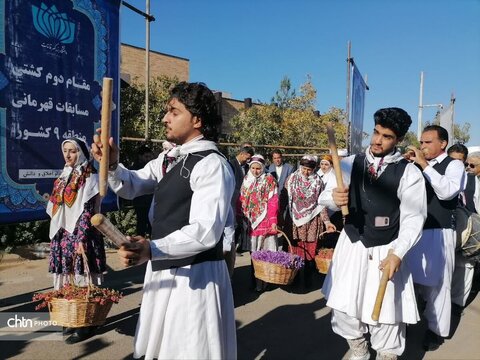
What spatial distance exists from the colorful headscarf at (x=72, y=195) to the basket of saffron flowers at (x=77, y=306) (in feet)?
2.25

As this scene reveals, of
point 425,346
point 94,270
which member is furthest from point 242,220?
point 425,346

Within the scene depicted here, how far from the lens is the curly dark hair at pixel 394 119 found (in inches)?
118

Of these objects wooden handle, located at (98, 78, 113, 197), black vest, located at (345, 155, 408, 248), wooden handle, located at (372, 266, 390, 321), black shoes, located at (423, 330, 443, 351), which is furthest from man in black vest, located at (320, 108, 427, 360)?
wooden handle, located at (98, 78, 113, 197)

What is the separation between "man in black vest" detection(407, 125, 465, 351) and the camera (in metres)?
3.71

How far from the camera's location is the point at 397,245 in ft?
9.03

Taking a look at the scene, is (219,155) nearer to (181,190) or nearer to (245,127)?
(181,190)

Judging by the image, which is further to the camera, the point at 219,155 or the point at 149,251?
the point at 219,155

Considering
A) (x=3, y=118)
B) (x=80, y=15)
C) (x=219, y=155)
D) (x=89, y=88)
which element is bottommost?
(x=219, y=155)

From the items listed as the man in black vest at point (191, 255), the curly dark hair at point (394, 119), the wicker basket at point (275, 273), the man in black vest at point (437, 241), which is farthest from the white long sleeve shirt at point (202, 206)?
the wicker basket at point (275, 273)

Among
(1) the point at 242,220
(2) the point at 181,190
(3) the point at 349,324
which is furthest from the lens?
(1) the point at 242,220

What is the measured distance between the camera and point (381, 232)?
2.99m

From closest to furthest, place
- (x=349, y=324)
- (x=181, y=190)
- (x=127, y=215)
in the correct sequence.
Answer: (x=181, y=190) < (x=349, y=324) < (x=127, y=215)

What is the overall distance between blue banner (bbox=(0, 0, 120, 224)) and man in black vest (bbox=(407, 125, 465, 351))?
3.97 meters

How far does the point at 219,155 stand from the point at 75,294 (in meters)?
2.22
